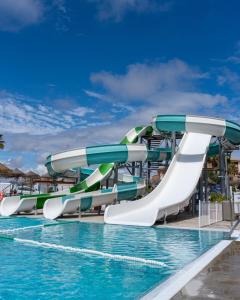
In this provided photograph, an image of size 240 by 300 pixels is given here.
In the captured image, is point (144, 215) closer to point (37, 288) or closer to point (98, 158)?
point (98, 158)

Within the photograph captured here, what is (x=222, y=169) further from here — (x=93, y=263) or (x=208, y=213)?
(x=93, y=263)

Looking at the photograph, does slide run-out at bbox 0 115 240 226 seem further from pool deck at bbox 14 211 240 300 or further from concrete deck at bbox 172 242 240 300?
concrete deck at bbox 172 242 240 300

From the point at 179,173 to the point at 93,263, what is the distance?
10071 millimetres

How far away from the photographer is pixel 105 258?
759 centimetres

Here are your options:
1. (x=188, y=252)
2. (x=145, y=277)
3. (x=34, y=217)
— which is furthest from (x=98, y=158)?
(x=145, y=277)

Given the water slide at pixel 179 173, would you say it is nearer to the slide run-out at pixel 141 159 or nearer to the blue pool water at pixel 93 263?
the slide run-out at pixel 141 159

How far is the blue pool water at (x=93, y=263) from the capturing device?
527cm

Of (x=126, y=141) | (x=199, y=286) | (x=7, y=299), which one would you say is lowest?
(x=7, y=299)

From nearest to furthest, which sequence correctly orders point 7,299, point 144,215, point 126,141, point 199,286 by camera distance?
point 199,286
point 7,299
point 144,215
point 126,141

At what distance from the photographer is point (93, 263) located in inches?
279

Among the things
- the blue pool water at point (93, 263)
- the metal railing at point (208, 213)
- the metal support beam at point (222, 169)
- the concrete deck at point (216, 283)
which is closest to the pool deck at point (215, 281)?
the concrete deck at point (216, 283)

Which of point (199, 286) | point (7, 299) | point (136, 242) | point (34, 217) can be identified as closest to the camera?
point (199, 286)

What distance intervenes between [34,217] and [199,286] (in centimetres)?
1335

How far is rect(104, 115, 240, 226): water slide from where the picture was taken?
13.9m
